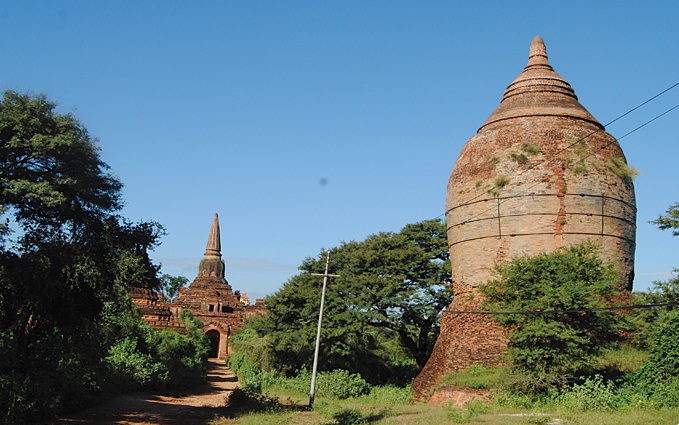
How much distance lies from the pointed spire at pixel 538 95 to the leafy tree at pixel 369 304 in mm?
6970

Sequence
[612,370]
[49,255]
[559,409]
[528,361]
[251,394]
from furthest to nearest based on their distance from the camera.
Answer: [251,394] → [612,370] → [528,361] → [559,409] → [49,255]

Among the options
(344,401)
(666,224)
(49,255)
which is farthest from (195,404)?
(666,224)

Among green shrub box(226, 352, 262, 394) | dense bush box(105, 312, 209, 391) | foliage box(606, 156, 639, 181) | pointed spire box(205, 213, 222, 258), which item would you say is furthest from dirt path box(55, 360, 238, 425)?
pointed spire box(205, 213, 222, 258)

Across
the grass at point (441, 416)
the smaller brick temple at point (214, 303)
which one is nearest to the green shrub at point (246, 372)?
the grass at point (441, 416)

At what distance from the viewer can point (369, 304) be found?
23.2m

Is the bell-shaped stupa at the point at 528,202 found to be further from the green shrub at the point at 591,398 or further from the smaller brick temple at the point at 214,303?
the smaller brick temple at the point at 214,303

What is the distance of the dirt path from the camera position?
1422 cm

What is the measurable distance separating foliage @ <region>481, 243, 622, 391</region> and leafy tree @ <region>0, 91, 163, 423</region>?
8.80 metres

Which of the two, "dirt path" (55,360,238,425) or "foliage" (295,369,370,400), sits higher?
"foliage" (295,369,370,400)

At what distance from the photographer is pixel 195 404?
19.0 m

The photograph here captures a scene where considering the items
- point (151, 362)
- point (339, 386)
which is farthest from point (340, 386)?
point (151, 362)

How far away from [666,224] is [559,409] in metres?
10.5

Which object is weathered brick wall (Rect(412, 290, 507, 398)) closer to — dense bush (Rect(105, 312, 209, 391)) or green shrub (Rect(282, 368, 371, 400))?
green shrub (Rect(282, 368, 371, 400))

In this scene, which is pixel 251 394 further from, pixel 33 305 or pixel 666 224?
pixel 666 224
